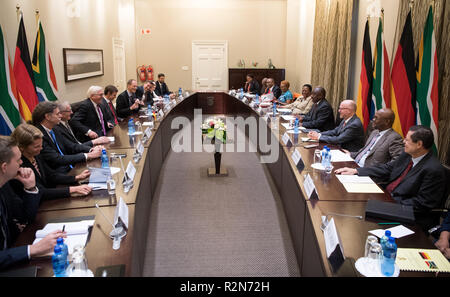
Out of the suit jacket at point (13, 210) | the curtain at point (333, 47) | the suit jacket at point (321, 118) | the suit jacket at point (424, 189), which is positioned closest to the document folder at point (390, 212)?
the suit jacket at point (424, 189)

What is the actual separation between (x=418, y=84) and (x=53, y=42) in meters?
5.22

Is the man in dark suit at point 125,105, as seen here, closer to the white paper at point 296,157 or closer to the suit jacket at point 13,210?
the white paper at point 296,157

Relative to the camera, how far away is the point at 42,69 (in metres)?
4.85

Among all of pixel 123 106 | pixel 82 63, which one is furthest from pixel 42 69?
pixel 82 63

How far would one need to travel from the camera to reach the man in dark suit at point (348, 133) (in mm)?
3922

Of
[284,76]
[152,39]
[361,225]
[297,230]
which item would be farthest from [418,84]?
[152,39]

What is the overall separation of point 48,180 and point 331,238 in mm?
2016

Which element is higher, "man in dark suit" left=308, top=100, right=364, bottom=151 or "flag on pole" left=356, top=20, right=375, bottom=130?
"flag on pole" left=356, top=20, right=375, bottom=130

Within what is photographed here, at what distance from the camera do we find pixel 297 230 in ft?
9.21

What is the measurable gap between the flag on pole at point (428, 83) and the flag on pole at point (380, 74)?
95 centimetres

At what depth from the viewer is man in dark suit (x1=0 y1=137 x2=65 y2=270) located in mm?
1604

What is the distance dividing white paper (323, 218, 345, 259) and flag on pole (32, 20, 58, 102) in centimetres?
434

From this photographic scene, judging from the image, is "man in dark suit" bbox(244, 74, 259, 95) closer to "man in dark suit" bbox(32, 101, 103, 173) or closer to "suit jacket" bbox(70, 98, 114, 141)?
"suit jacket" bbox(70, 98, 114, 141)

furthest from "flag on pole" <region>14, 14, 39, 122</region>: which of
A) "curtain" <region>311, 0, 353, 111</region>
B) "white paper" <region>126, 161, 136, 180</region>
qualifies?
"curtain" <region>311, 0, 353, 111</region>
